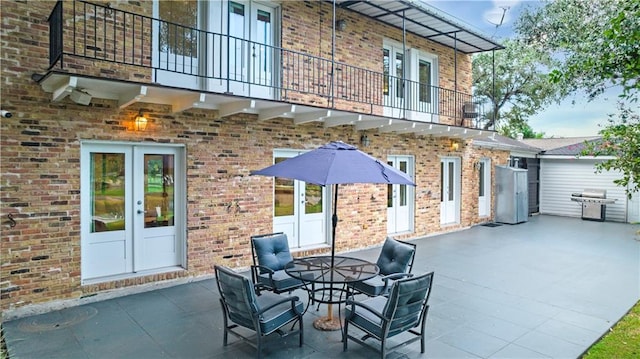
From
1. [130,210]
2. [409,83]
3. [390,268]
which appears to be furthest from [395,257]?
[409,83]

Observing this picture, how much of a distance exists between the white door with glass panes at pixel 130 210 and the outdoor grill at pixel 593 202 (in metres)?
16.4

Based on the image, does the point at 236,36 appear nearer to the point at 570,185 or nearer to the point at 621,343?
the point at 621,343

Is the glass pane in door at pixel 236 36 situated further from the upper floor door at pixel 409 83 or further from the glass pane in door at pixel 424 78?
the glass pane in door at pixel 424 78

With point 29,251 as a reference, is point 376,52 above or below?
above

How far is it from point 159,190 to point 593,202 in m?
16.9

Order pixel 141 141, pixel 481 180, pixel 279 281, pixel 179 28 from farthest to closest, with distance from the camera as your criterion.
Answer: pixel 481 180, pixel 179 28, pixel 141 141, pixel 279 281

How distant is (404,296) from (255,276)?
2.57 m

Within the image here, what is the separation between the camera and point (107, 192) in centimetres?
632

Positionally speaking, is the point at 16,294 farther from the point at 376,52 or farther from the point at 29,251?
the point at 376,52

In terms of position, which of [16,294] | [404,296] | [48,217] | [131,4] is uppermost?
[131,4]

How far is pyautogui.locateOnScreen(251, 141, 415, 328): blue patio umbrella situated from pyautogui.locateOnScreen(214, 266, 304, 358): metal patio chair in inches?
39.3

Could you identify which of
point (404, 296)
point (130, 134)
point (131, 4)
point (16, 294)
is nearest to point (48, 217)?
point (16, 294)

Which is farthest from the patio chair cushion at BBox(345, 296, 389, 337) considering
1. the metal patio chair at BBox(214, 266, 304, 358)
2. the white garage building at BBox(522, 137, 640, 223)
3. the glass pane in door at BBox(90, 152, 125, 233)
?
the white garage building at BBox(522, 137, 640, 223)

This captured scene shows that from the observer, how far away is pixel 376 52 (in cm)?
1023
